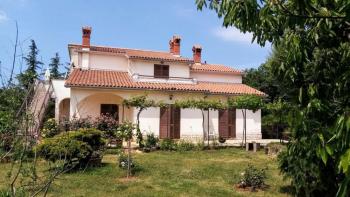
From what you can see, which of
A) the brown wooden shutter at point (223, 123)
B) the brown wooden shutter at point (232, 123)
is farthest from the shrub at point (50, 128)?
the brown wooden shutter at point (232, 123)

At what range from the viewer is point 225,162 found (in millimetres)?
14125

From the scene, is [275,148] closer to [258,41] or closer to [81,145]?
[81,145]

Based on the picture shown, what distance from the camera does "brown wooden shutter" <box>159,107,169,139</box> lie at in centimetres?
2217

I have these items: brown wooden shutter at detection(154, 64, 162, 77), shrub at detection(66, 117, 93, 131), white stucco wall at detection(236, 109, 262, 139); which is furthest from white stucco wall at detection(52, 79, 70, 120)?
white stucco wall at detection(236, 109, 262, 139)

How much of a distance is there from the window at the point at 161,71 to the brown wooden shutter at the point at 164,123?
2.94 m

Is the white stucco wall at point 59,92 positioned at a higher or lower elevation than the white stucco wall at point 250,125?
higher

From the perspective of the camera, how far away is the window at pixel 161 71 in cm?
2422

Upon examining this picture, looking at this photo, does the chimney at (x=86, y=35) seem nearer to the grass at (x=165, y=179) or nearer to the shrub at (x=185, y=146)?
the shrub at (x=185, y=146)

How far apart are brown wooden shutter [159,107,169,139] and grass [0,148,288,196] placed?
7.15 meters

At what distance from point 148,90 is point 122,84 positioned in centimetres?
157

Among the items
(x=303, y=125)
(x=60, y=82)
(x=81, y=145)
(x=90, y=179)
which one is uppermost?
(x=60, y=82)

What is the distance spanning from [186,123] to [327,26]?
19.9 m

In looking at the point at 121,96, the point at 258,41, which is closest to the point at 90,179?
the point at 258,41

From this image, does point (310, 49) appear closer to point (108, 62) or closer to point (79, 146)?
point (79, 146)
